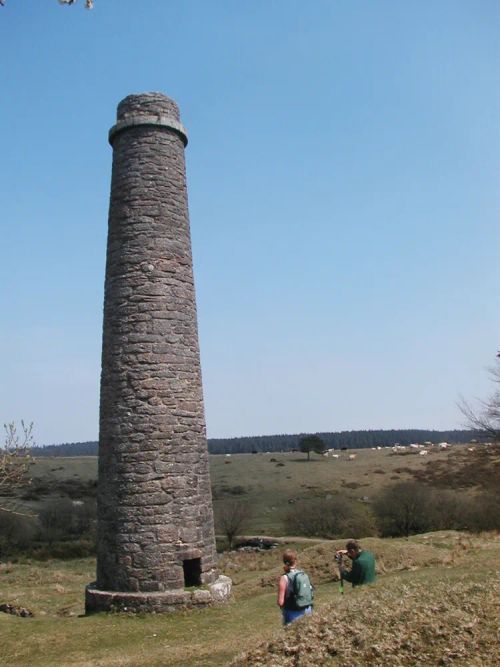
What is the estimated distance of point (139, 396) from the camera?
13.3 m

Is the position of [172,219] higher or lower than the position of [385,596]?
higher

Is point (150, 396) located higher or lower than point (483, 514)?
higher

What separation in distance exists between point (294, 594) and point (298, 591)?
0.29 feet

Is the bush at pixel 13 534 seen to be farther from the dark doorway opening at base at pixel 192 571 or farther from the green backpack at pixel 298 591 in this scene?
the green backpack at pixel 298 591

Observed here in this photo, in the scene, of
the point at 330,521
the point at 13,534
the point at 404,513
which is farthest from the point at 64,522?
the point at 404,513

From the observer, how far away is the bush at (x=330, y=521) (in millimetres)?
32281

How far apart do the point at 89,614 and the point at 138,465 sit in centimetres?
325

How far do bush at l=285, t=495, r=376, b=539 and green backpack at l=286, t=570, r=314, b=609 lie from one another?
78.0ft

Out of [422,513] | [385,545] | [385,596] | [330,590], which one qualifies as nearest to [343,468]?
[422,513]

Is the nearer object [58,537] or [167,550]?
[167,550]

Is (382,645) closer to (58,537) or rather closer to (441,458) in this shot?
(58,537)

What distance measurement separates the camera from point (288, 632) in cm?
824

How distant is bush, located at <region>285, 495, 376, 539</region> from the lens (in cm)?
3228

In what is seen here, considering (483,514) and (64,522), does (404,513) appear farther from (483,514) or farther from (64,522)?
(64,522)
